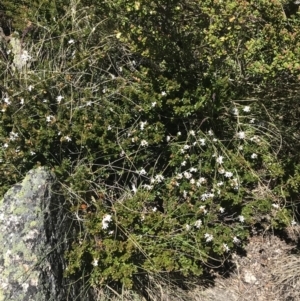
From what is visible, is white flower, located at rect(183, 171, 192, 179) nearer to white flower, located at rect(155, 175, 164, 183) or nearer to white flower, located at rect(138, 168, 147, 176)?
white flower, located at rect(155, 175, 164, 183)

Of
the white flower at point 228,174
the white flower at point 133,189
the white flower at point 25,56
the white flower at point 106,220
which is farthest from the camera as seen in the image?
the white flower at point 25,56

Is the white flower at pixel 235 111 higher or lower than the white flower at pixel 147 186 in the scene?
higher

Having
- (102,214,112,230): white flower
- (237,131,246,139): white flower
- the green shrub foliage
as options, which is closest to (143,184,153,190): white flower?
the green shrub foliage

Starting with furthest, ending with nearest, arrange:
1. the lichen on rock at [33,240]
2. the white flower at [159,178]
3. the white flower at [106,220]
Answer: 1. the white flower at [159,178]
2. the white flower at [106,220]
3. the lichen on rock at [33,240]

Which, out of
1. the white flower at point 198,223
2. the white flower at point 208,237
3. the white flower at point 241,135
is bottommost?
the white flower at point 208,237

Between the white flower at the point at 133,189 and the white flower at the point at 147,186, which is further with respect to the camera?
the white flower at the point at 133,189

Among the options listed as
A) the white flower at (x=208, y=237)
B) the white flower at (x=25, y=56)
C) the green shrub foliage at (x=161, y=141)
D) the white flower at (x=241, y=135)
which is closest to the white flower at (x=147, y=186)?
the green shrub foliage at (x=161, y=141)

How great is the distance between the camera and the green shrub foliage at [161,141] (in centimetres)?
332

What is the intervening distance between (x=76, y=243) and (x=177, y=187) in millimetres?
810

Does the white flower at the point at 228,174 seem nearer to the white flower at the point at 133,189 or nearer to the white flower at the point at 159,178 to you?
the white flower at the point at 159,178

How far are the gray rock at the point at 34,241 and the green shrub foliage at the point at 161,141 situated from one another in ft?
0.39

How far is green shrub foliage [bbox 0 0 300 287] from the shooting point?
10.9ft

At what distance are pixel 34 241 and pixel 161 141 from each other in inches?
44.1

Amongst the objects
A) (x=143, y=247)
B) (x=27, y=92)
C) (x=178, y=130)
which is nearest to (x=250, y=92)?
(x=178, y=130)
